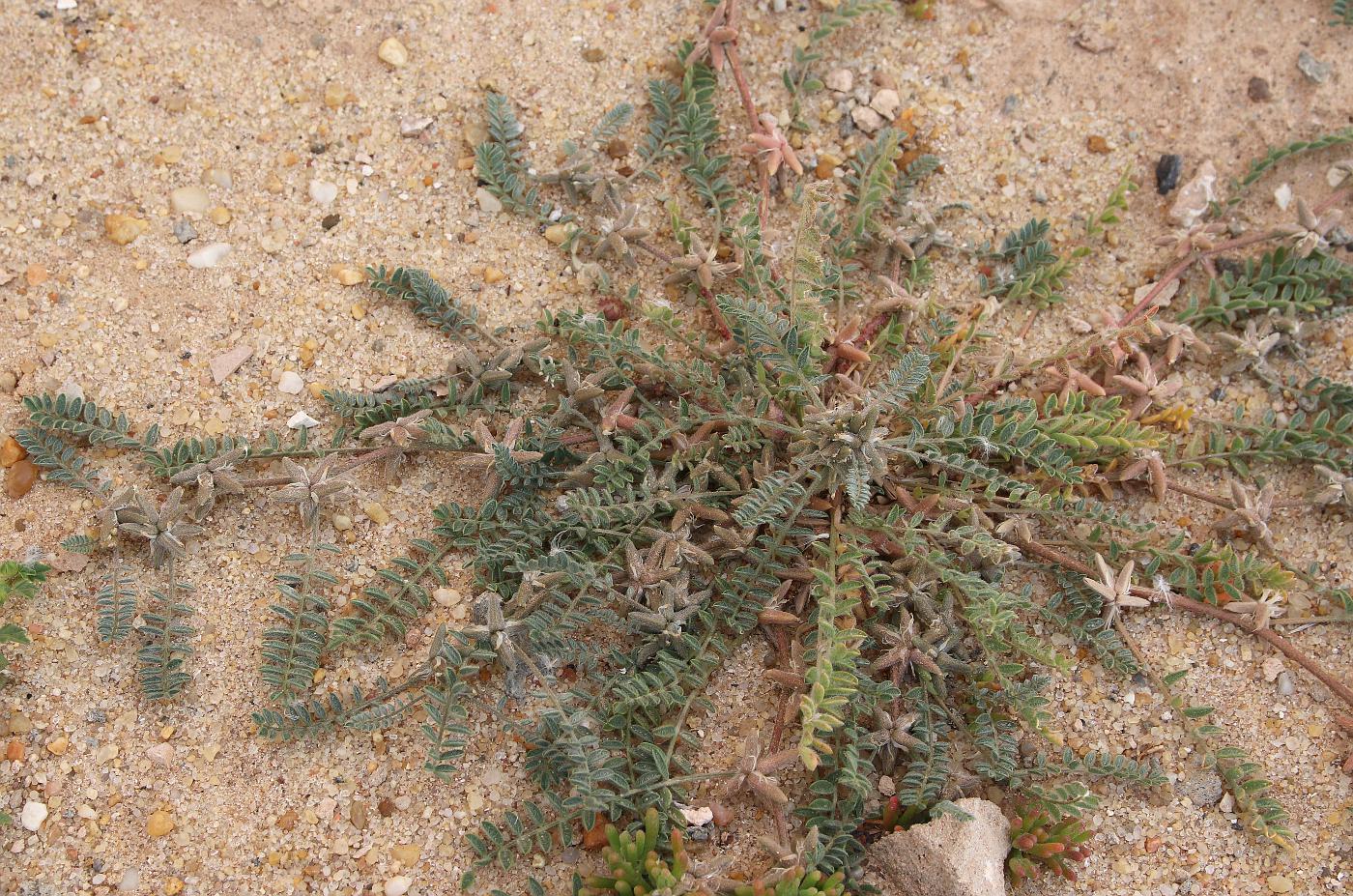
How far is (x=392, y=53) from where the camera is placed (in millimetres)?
4125

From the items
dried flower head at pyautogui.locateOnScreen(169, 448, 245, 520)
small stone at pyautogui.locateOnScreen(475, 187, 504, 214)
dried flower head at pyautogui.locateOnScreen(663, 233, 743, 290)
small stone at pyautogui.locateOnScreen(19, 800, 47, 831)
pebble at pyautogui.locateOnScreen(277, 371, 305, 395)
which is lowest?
small stone at pyautogui.locateOnScreen(19, 800, 47, 831)

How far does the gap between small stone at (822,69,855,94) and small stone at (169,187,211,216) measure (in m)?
2.47

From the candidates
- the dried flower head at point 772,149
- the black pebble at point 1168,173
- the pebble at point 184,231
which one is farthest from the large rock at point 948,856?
the pebble at point 184,231

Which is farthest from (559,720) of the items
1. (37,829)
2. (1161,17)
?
(1161,17)

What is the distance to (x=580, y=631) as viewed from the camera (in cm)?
336

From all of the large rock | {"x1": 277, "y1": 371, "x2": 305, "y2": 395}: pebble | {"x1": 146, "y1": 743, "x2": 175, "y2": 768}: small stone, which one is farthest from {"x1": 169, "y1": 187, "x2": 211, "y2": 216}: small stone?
the large rock

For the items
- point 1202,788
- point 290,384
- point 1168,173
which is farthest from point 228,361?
point 1168,173

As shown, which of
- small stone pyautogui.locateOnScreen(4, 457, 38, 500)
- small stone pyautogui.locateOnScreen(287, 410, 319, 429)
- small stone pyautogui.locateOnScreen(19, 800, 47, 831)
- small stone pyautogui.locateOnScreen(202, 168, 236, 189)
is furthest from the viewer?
small stone pyautogui.locateOnScreen(202, 168, 236, 189)

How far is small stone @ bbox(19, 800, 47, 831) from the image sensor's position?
3.09m

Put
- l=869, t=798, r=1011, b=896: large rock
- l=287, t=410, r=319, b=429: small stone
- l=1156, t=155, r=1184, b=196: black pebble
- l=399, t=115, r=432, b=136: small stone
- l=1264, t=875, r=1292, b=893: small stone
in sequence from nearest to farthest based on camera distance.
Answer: l=869, t=798, r=1011, b=896: large rock → l=1264, t=875, r=1292, b=893: small stone → l=287, t=410, r=319, b=429: small stone → l=399, t=115, r=432, b=136: small stone → l=1156, t=155, r=1184, b=196: black pebble

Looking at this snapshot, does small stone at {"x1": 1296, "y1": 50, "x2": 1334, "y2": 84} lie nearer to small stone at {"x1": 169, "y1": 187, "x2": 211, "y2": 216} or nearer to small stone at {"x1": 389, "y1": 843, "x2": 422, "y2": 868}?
small stone at {"x1": 169, "y1": 187, "x2": 211, "y2": 216}

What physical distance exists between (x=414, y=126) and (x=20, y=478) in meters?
1.88

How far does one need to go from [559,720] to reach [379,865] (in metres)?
0.74

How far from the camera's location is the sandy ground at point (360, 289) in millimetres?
3178
